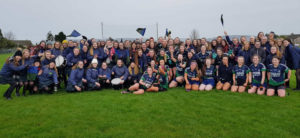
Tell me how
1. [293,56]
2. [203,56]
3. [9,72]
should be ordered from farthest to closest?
[203,56] → [293,56] → [9,72]

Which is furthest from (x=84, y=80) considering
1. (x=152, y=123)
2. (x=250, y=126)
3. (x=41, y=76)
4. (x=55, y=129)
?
(x=250, y=126)

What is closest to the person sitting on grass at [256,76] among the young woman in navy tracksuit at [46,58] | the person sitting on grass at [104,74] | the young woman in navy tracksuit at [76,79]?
the person sitting on grass at [104,74]

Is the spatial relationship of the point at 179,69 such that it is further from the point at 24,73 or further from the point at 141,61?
the point at 24,73

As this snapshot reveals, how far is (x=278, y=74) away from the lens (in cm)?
637

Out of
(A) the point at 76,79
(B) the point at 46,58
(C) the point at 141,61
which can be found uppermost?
(B) the point at 46,58

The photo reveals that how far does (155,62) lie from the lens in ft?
26.4

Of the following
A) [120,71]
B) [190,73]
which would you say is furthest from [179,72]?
[120,71]

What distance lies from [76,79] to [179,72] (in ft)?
13.1

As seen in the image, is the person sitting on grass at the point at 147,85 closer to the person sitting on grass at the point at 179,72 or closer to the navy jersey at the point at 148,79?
the navy jersey at the point at 148,79

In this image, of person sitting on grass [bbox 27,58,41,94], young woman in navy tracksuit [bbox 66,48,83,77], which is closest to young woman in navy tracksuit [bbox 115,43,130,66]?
young woman in navy tracksuit [bbox 66,48,83,77]

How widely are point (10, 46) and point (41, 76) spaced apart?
5640cm

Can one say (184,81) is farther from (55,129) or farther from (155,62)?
(55,129)

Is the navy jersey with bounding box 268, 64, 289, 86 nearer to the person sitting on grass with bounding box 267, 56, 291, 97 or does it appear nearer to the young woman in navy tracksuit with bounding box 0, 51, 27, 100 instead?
the person sitting on grass with bounding box 267, 56, 291, 97

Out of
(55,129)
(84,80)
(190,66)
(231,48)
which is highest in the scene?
(231,48)
